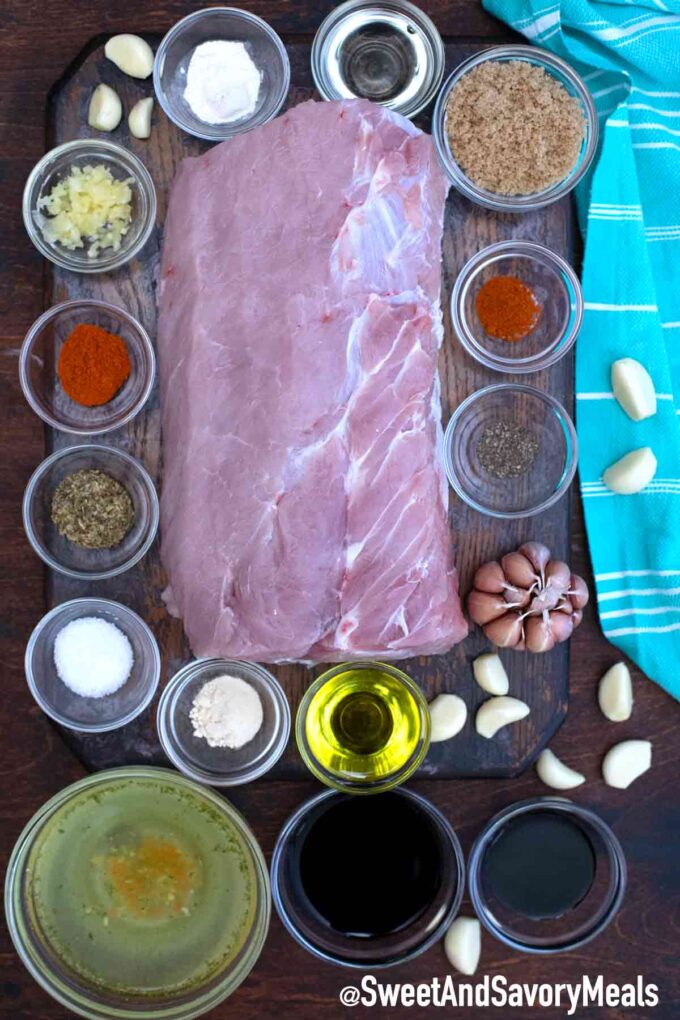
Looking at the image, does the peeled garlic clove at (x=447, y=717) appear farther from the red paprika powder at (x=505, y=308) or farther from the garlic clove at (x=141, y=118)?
the garlic clove at (x=141, y=118)

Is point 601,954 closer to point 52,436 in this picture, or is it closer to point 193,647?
point 193,647

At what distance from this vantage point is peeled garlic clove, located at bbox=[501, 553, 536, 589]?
6.77 ft

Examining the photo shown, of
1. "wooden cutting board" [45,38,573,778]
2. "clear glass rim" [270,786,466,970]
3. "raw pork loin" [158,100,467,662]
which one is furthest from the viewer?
"wooden cutting board" [45,38,573,778]

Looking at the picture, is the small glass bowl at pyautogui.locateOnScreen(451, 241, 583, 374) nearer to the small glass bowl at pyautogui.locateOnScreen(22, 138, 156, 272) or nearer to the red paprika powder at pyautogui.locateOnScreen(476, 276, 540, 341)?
the red paprika powder at pyautogui.locateOnScreen(476, 276, 540, 341)

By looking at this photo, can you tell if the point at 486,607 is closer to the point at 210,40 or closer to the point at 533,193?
the point at 533,193

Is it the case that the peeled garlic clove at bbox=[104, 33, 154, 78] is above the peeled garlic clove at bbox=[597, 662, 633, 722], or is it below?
above

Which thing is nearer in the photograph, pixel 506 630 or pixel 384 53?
pixel 506 630

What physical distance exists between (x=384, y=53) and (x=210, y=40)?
406 mm

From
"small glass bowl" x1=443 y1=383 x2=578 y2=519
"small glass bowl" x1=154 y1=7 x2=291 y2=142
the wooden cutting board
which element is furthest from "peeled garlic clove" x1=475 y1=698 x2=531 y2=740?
"small glass bowl" x1=154 y1=7 x2=291 y2=142

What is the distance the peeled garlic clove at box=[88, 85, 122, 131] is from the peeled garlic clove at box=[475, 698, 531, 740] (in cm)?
158

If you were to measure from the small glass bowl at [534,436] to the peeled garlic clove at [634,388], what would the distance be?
5.3 inches

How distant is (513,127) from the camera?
2.09m

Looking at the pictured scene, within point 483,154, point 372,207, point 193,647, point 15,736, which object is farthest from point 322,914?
point 483,154

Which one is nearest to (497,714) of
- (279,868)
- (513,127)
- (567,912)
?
(567,912)
